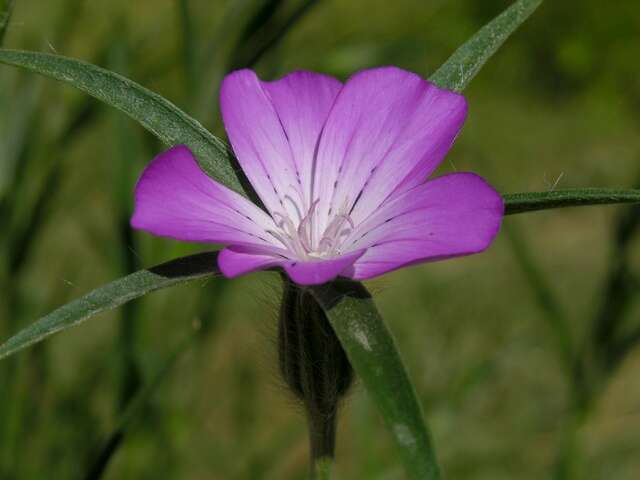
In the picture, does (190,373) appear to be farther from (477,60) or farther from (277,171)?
(477,60)

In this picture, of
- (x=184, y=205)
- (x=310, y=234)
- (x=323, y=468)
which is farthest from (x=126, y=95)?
(x=323, y=468)

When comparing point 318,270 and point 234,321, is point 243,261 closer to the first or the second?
point 318,270

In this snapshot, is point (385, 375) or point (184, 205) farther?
point (184, 205)

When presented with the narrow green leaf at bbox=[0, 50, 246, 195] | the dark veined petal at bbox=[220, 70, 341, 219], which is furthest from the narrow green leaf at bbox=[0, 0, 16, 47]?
the dark veined petal at bbox=[220, 70, 341, 219]

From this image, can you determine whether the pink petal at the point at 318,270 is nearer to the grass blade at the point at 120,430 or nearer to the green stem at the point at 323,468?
the green stem at the point at 323,468

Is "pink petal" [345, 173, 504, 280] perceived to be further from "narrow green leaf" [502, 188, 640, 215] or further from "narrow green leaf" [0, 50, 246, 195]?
"narrow green leaf" [0, 50, 246, 195]

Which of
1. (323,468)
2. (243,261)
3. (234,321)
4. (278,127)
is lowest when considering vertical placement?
(323,468)
